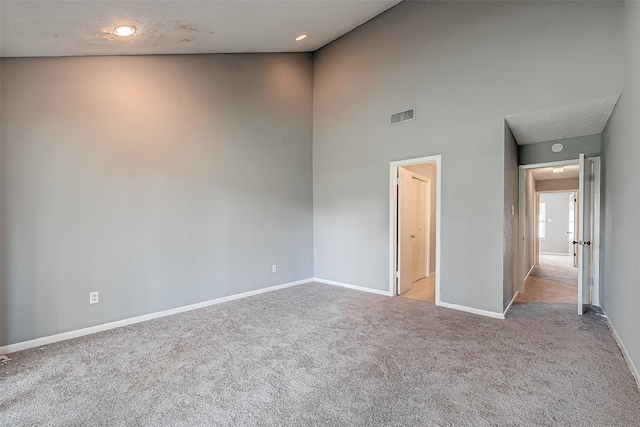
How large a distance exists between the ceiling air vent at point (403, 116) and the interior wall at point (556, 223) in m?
A: 9.14

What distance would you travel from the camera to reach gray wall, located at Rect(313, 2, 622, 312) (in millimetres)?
3049

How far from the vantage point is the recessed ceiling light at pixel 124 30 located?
Result: 8.52ft

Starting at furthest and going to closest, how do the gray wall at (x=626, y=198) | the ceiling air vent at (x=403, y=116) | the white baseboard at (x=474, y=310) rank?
the ceiling air vent at (x=403, y=116), the white baseboard at (x=474, y=310), the gray wall at (x=626, y=198)

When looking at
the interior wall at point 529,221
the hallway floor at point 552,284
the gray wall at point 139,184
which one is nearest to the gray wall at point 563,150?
the interior wall at point 529,221

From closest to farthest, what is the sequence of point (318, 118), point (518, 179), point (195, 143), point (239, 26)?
point (239, 26) < point (195, 143) < point (518, 179) < point (318, 118)

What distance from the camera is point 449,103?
385 cm

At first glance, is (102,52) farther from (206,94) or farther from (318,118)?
(318,118)

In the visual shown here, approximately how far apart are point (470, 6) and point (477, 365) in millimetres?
3954

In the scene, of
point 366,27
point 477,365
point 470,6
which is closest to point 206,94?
point 366,27

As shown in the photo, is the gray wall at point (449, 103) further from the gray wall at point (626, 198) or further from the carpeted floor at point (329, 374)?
the carpeted floor at point (329, 374)

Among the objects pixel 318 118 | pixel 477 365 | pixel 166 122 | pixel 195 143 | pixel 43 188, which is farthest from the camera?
pixel 318 118

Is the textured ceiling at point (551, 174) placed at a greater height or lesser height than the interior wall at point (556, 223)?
greater

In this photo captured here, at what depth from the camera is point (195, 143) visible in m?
3.87

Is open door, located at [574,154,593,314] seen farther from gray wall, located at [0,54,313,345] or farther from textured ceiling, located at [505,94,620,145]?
gray wall, located at [0,54,313,345]
